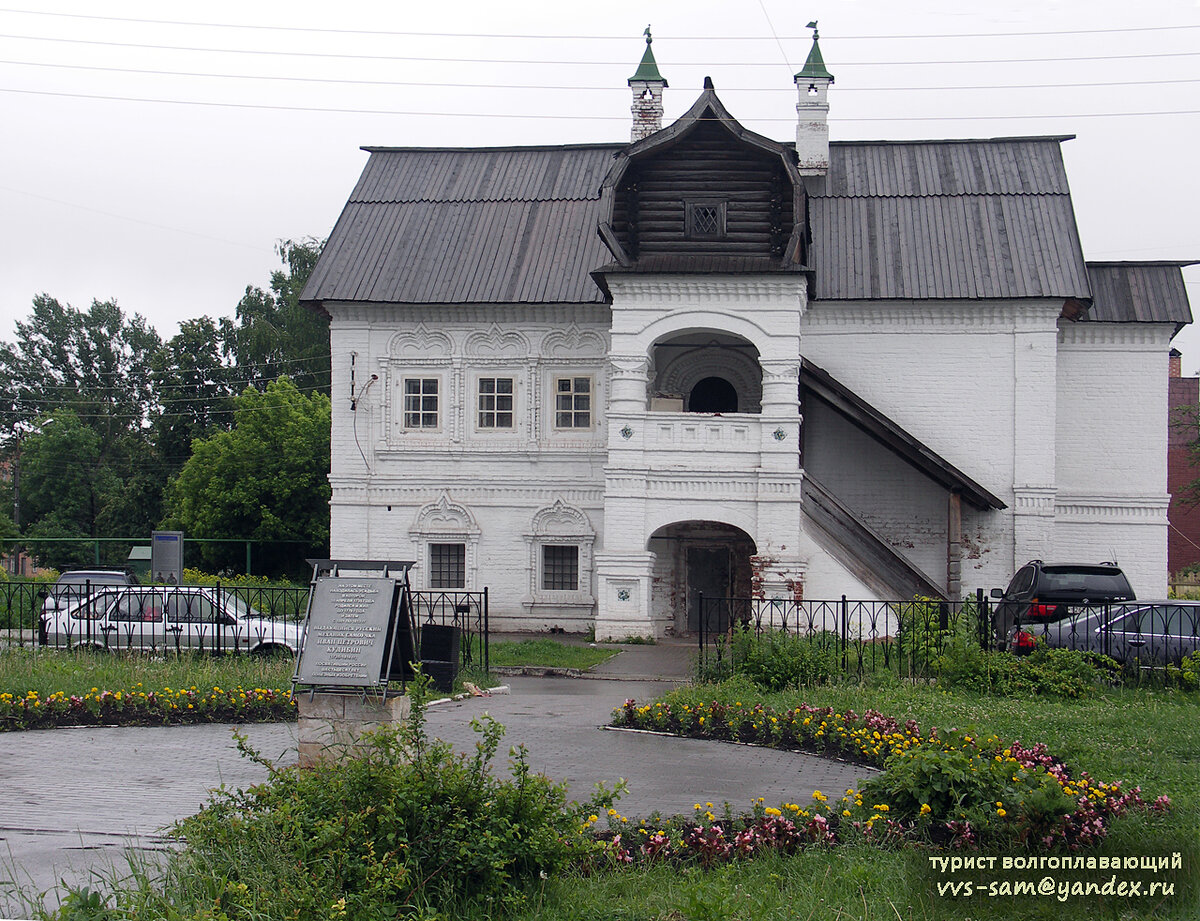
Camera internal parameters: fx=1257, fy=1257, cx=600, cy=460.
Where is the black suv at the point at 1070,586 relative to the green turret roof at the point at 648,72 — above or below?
below

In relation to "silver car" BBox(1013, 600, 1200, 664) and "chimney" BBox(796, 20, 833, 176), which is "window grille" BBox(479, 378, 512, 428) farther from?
"silver car" BBox(1013, 600, 1200, 664)

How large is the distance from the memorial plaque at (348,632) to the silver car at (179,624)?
300 inches

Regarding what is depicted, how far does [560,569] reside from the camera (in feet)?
82.8

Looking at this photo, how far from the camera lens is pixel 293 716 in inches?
510

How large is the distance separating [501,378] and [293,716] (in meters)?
13.4

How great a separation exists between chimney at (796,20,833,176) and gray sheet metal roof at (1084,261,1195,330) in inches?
238

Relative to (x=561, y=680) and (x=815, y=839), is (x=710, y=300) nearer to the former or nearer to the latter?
(x=561, y=680)

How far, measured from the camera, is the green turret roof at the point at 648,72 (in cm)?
2758

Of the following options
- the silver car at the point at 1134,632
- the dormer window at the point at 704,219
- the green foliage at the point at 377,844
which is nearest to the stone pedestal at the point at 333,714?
the green foliage at the point at 377,844

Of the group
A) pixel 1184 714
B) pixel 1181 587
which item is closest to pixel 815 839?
pixel 1184 714

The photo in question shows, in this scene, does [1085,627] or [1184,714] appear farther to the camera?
[1085,627]

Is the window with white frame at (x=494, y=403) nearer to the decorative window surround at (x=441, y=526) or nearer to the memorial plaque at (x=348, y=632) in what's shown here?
the decorative window surround at (x=441, y=526)

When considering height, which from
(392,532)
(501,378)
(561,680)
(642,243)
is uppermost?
(642,243)

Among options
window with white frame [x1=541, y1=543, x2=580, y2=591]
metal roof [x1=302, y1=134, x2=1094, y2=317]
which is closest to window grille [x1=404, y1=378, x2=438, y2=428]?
metal roof [x1=302, y1=134, x2=1094, y2=317]
